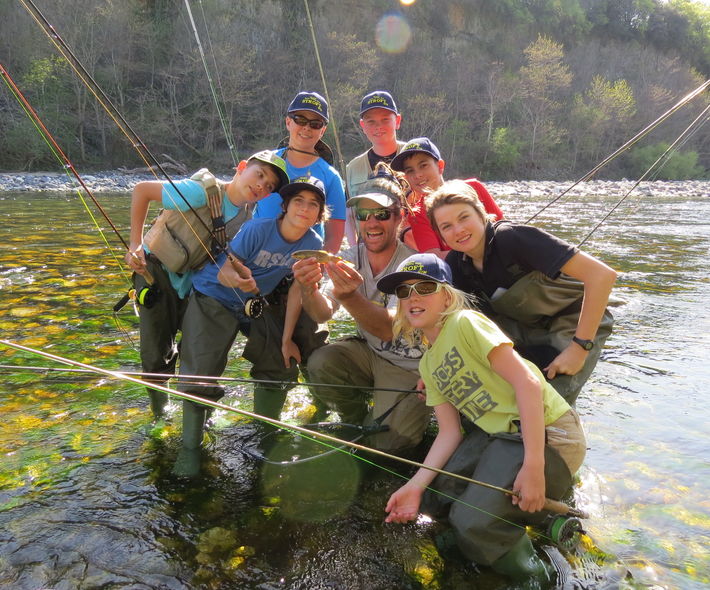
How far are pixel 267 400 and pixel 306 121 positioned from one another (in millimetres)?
2141

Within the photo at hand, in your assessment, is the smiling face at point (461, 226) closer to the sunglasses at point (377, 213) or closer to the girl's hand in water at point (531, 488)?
the sunglasses at point (377, 213)

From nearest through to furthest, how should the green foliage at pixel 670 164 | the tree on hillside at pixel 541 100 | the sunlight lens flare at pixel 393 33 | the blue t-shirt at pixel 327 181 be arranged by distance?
the blue t-shirt at pixel 327 181, the green foliage at pixel 670 164, the tree on hillside at pixel 541 100, the sunlight lens flare at pixel 393 33

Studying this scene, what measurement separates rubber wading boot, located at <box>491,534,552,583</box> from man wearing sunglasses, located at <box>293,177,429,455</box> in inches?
43.9

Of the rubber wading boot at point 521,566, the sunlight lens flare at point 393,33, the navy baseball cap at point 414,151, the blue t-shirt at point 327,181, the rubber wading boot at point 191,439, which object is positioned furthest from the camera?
the sunlight lens flare at point 393,33

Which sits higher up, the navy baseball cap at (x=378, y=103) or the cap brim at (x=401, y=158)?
the navy baseball cap at (x=378, y=103)

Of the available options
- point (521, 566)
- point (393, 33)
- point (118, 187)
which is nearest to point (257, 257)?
point (521, 566)

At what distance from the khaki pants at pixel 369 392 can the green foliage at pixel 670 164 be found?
155ft

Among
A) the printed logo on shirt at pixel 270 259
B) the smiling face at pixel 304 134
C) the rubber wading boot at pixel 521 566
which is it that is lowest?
the rubber wading boot at pixel 521 566

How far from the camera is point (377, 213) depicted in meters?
3.36

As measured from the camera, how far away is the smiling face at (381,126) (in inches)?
182

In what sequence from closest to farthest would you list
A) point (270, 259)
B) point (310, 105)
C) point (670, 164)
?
point (270, 259) → point (310, 105) → point (670, 164)

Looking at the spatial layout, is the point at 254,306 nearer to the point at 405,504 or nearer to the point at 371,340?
the point at 371,340

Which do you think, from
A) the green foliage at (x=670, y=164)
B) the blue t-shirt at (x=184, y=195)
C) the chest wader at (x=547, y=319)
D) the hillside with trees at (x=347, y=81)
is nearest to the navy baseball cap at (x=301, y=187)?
the blue t-shirt at (x=184, y=195)

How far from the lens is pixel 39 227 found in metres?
12.7
